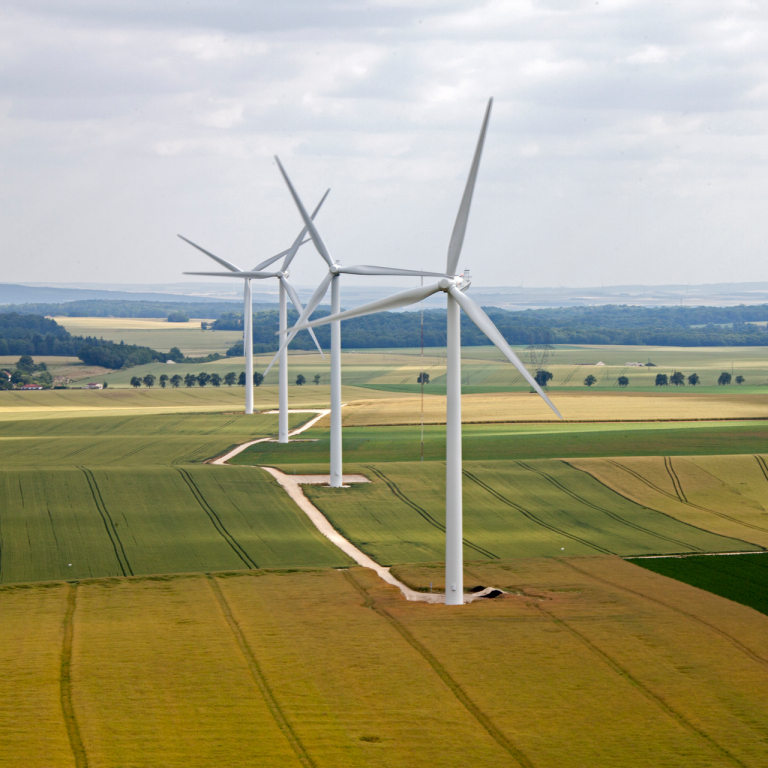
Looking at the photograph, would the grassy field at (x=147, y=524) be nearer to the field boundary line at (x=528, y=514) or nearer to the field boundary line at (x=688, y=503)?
the field boundary line at (x=528, y=514)

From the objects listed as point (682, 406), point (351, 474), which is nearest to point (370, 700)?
point (351, 474)

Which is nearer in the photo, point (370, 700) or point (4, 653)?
point (370, 700)

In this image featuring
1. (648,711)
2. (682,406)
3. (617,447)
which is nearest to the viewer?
(648,711)

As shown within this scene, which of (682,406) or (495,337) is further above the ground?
(495,337)

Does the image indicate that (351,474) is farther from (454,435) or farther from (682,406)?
(682,406)

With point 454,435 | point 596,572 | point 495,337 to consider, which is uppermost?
point 495,337

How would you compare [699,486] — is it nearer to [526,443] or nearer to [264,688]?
[526,443]

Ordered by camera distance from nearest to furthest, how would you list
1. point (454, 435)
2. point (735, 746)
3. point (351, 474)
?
point (735, 746) → point (454, 435) → point (351, 474)
